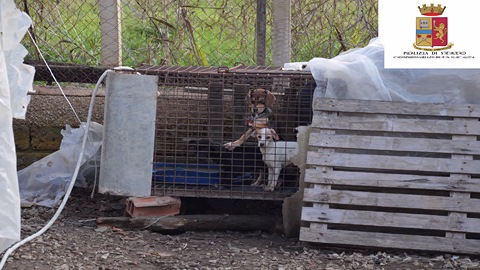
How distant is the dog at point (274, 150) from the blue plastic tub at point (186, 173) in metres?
0.35

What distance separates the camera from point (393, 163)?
14.7 feet

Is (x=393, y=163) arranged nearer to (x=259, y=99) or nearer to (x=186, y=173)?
(x=259, y=99)

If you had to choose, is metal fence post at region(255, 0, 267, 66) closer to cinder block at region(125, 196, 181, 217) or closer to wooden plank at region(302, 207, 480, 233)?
cinder block at region(125, 196, 181, 217)

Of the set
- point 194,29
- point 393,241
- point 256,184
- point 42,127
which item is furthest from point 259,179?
point 194,29

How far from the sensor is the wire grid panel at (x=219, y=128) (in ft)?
15.7

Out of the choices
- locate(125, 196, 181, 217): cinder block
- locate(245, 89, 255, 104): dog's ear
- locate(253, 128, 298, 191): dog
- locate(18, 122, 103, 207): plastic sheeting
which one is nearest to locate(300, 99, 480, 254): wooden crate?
locate(253, 128, 298, 191): dog

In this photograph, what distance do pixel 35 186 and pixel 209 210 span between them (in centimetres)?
123

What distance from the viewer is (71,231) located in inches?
186

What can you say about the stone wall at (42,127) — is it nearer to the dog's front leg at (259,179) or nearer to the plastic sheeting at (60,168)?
the plastic sheeting at (60,168)

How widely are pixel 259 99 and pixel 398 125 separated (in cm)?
87

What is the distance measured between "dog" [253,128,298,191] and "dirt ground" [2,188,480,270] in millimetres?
443

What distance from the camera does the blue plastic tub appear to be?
194 inches

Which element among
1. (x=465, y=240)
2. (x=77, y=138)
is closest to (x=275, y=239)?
(x=465, y=240)

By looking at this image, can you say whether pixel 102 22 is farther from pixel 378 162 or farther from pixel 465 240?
pixel 465 240
